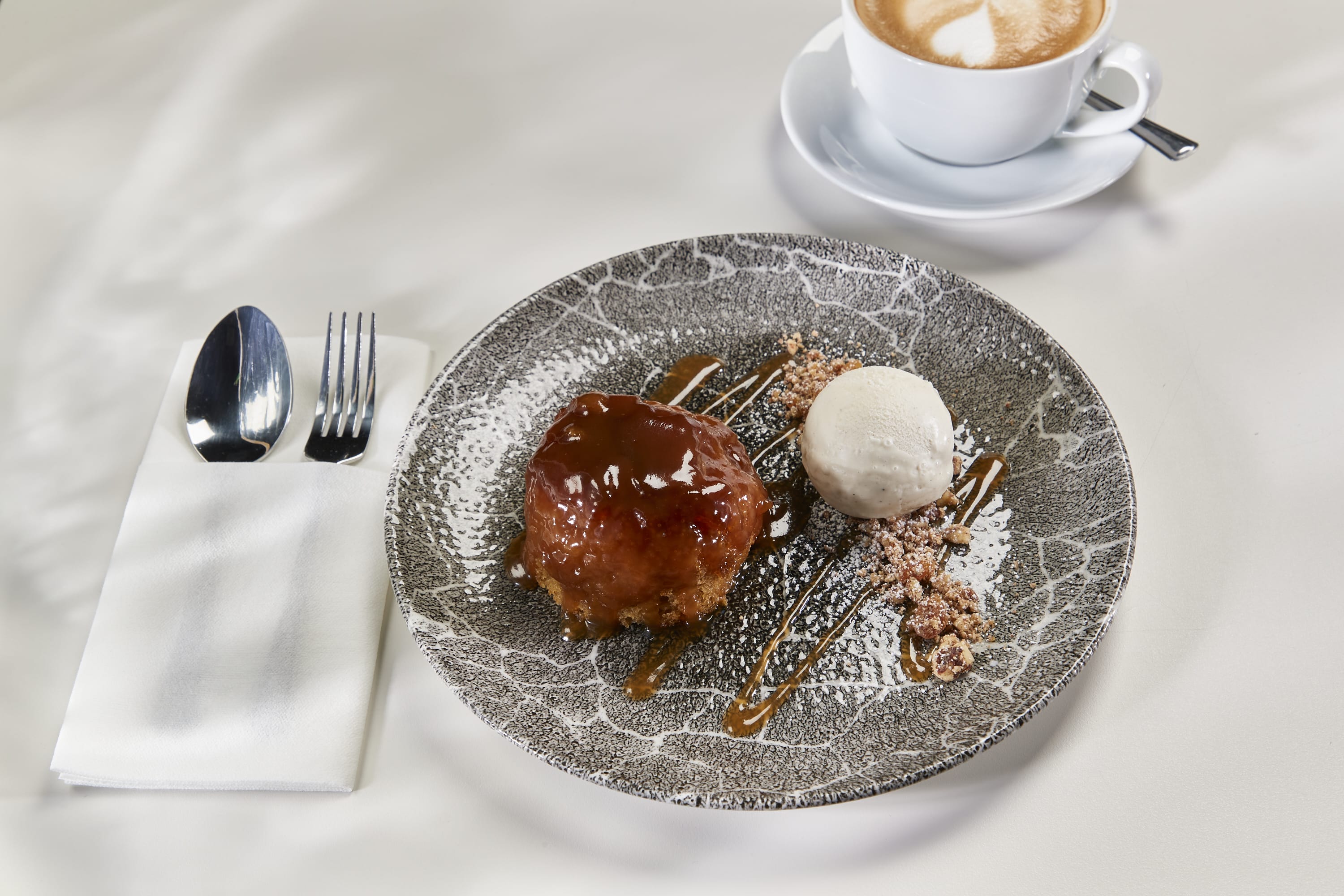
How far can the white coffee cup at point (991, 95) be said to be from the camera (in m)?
1.32

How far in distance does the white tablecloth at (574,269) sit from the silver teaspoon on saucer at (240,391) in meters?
0.13

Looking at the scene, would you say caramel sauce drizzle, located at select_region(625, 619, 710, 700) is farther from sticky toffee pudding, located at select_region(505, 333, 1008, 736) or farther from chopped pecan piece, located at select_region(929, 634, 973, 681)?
chopped pecan piece, located at select_region(929, 634, 973, 681)

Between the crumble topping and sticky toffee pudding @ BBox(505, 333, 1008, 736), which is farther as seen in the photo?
the crumble topping

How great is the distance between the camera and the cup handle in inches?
53.6

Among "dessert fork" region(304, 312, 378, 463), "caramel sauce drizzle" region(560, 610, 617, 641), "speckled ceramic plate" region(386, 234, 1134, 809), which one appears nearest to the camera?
"speckled ceramic plate" region(386, 234, 1134, 809)

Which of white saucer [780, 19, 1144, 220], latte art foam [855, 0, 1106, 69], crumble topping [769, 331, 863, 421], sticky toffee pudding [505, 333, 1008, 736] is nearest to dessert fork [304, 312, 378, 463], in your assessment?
sticky toffee pudding [505, 333, 1008, 736]

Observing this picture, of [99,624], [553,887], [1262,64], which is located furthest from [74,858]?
[1262,64]

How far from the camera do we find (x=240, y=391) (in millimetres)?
1294

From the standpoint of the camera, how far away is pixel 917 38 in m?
1.41

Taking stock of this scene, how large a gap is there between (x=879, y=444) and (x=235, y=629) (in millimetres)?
756

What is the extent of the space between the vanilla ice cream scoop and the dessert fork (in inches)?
22.7

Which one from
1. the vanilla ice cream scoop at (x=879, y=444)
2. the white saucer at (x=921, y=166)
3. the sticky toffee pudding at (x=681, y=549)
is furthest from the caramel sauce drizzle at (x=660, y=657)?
the white saucer at (x=921, y=166)

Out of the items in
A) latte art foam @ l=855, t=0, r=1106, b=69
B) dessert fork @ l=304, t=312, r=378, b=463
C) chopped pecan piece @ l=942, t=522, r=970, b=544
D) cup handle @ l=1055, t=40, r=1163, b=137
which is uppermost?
latte art foam @ l=855, t=0, r=1106, b=69

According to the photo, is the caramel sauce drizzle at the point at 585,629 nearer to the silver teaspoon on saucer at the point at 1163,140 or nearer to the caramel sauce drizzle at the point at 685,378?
the caramel sauce drizzle at the point at 685,378
